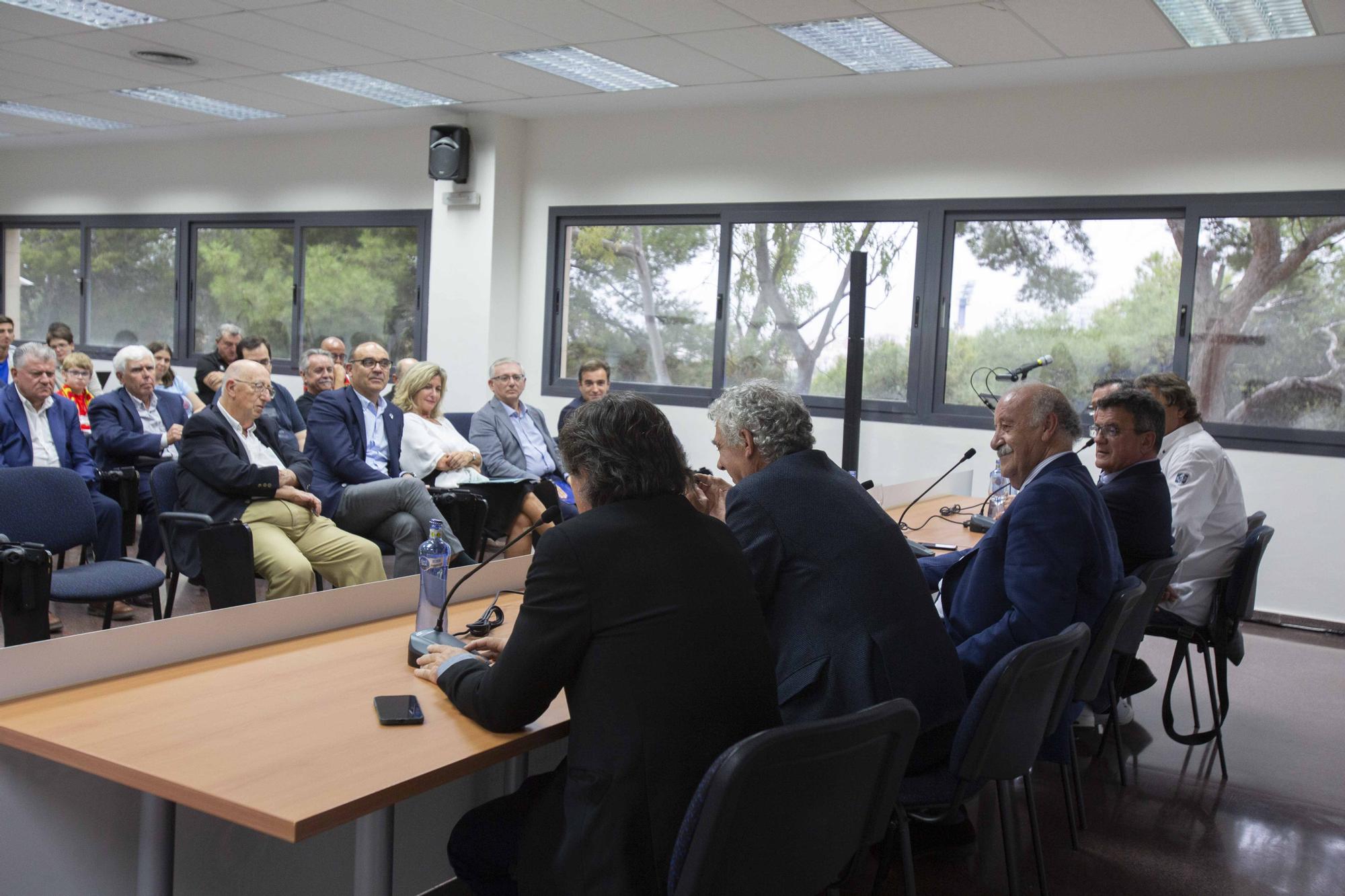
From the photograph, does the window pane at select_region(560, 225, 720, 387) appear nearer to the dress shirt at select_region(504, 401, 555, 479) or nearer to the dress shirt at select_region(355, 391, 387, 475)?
the dress shirt at select_region(504, 401, 555, 479)

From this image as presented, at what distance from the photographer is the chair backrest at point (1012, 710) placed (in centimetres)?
→ 213

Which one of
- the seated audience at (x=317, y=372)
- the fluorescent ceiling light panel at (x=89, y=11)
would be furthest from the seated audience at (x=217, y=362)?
the fluorescent ceiling light panel at (x=89, y=11)

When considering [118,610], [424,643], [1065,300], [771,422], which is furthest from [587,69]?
[424,643]

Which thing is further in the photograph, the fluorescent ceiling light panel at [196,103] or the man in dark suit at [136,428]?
the fluorescent ceiling light panel at [196,103]

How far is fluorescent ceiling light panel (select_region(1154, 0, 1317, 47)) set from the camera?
4930 millimetres

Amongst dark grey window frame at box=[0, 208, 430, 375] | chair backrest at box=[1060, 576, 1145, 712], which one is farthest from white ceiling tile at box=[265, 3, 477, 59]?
chair backrest at box=[1060, 576, 1145, 712]

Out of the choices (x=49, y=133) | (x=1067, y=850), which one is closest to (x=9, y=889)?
(x=1067, y=850)

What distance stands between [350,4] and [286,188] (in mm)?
4170

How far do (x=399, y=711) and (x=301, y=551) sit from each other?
269 cm

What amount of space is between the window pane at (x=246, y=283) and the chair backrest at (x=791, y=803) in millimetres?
8514

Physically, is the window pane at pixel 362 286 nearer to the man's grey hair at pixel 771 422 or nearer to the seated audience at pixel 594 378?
the seated audience at pixel 594 378

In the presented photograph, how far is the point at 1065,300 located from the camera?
6.79m

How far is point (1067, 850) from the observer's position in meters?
3.11

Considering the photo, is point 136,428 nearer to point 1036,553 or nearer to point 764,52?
point 764,52
